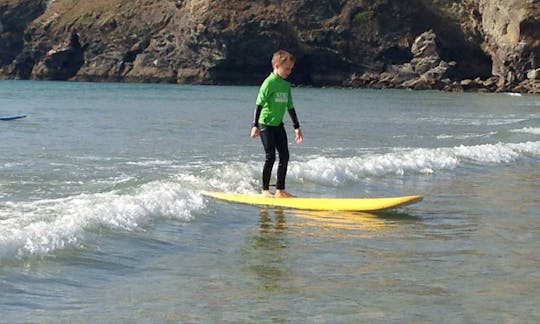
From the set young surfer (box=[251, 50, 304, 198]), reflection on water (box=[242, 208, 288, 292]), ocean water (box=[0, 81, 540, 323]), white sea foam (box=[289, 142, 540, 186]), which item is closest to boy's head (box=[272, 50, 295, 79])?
young surfer (box=[251, 50, 304, 198])

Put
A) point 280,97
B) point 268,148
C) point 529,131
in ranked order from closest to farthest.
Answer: point 280,97 < point 268,148 < point 529,131

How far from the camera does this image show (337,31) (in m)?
99.2

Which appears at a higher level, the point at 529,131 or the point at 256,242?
the point at 256,242

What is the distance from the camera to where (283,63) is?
39.3ft

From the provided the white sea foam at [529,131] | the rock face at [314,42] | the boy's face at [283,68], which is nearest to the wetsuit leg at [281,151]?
the boy's face at [283,68]

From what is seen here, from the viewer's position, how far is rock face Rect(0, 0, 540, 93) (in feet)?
300

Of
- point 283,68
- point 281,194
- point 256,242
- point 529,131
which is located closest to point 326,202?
point 281,194

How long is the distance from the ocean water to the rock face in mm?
71652

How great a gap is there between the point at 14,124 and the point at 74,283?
21900 millimetres

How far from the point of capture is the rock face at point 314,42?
300 feet

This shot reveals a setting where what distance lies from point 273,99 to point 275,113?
7.7 inches

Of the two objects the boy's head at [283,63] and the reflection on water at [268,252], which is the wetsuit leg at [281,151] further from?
the reflection on water at [268,252]

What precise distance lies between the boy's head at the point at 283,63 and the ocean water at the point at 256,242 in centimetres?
183

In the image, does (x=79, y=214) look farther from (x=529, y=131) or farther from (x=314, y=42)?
(x=314, y=42)
